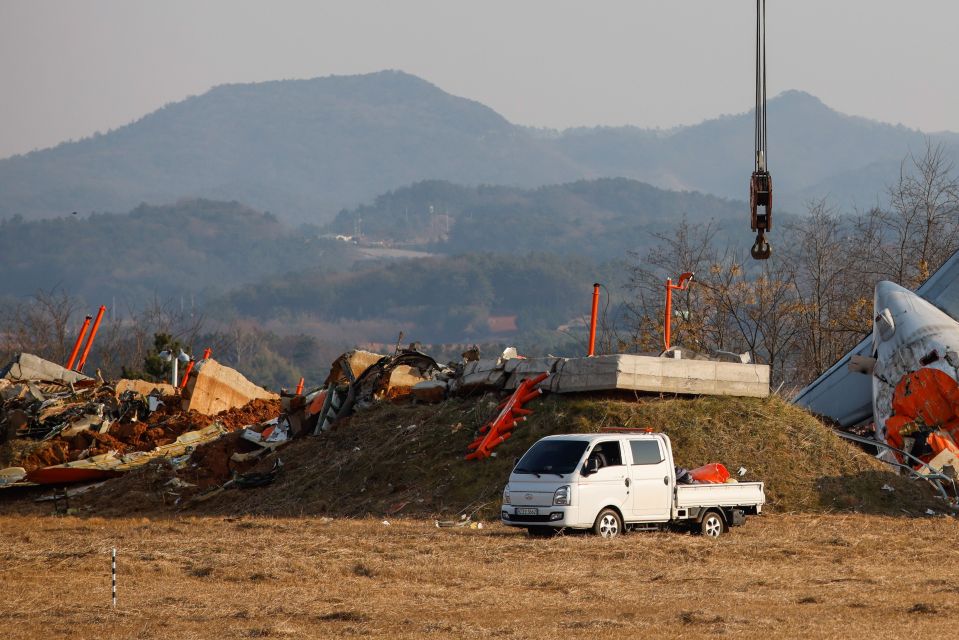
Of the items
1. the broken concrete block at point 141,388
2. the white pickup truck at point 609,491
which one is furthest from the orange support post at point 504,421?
the broken concrete block at point 141,388

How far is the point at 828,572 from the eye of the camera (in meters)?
18.9

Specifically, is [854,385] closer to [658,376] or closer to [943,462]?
[943,462]

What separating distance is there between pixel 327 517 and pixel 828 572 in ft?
37.7

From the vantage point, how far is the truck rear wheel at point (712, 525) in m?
23.2

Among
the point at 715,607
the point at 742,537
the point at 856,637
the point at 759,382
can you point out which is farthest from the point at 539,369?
the point at 856,637

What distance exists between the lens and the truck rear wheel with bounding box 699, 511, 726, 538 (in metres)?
23.2

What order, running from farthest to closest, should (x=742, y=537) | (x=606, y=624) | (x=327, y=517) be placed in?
(x=327, y=517) → (x=742, y=537) → (x=606, y=624)

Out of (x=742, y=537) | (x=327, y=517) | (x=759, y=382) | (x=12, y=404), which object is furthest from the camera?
(x=12, y=404)

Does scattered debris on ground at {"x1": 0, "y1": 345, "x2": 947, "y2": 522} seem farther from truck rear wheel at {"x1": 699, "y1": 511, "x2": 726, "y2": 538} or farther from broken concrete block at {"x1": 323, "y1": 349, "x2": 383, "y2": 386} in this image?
truck rear wheel at {"x1": 699, "y1": 511, "x2": 726, "y2": 538}

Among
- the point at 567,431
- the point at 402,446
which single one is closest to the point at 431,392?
the point at 402,446

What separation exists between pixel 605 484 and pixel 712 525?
225cm

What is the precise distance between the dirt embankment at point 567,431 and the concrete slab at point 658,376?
12.4 inches

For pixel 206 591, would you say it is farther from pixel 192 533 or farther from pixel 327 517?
pixel 327 517

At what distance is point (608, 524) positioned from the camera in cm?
2253
